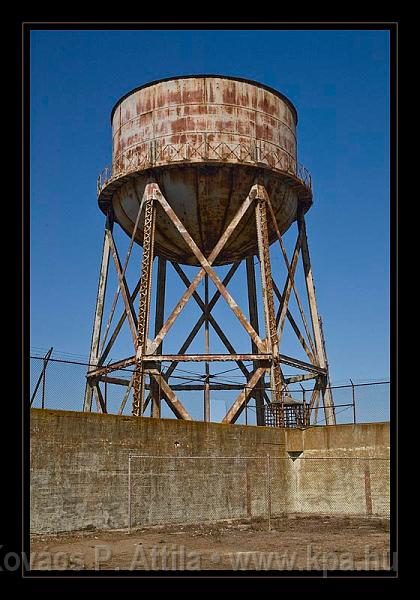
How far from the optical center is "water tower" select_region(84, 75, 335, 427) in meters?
24.0

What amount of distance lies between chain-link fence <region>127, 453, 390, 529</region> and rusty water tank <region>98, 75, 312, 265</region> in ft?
28.9

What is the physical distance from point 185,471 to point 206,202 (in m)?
9.84

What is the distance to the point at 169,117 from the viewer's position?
25406 millimetres

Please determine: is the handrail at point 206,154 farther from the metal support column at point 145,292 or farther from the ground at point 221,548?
the ground at point 221,548

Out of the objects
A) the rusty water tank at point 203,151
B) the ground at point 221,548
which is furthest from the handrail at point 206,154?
the ground at point 221,548

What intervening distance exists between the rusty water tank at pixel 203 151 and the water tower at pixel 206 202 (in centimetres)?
4

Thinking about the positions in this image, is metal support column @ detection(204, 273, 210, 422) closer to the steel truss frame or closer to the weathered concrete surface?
the steel truss frame

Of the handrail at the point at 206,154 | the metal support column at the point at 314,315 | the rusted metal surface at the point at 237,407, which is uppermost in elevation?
the handrail at the point at 206,154

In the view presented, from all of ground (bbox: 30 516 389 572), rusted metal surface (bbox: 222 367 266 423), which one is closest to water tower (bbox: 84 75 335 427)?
rusted metal surface (bbox: 222 367 266 423)

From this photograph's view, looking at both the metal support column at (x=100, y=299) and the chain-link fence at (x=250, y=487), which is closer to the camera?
the chain-link fence at (x=250, y=487)

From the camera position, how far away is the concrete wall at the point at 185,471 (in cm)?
1593
